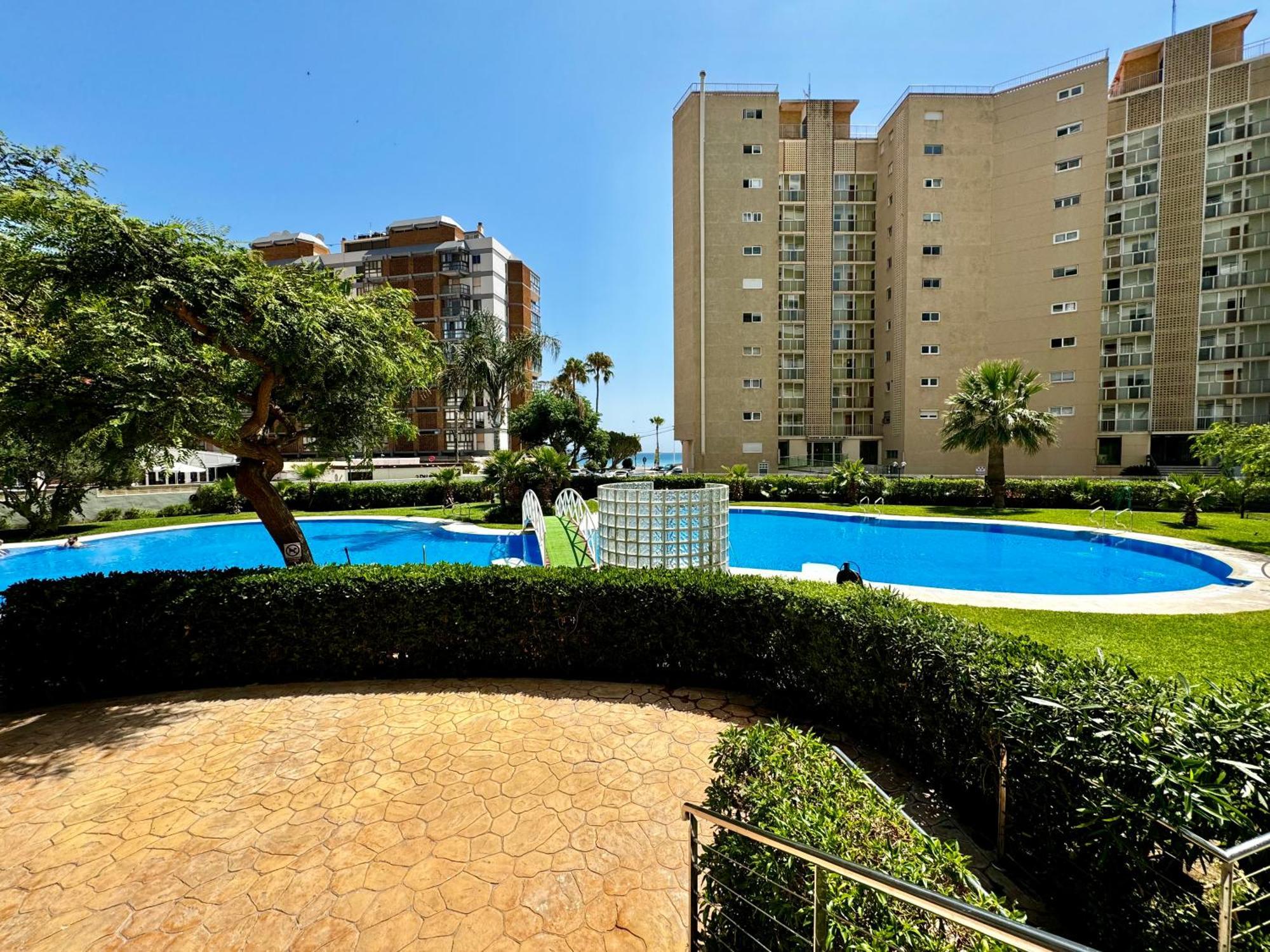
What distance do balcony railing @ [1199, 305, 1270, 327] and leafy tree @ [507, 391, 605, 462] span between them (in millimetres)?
37599

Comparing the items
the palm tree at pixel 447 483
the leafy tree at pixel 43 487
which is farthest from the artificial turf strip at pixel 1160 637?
the leafy tree at pixel 43 487

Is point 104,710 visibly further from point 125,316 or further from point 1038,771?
point 1038,771

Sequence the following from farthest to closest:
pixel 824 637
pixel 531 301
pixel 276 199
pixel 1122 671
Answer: pixel 531 301, pixel 276 199, pixel 824 637, pixel 1122 671

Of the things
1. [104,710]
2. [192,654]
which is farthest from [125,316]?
[104,710]

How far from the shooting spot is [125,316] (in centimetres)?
616

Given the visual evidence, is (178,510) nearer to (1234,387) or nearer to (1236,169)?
(1234,387)

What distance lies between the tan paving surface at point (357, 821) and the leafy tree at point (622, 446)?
3681cm

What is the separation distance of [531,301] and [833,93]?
4098 centimetres

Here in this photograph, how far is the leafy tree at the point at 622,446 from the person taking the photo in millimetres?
44344

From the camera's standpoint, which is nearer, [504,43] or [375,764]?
[375,764]

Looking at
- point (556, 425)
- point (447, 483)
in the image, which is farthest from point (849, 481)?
point (447, 483)

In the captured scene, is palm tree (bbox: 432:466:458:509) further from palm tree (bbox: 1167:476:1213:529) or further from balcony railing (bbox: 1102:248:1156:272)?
balcony railing (bbox: 1102:248:1156:272)

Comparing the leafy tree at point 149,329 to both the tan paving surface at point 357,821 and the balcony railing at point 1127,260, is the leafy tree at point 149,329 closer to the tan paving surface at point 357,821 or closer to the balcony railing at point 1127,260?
the tan paving surface at point 357,821

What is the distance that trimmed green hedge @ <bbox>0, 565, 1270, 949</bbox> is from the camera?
254 cm
